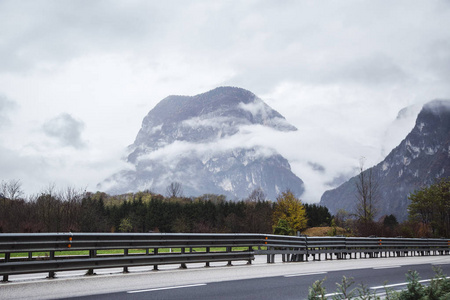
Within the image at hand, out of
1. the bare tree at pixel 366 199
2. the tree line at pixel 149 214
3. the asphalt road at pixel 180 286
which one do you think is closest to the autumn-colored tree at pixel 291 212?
the tree line at pixel 149 214

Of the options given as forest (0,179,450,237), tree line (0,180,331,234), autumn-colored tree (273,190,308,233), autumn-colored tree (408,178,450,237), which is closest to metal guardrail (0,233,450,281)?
forest (0,179,450,237)

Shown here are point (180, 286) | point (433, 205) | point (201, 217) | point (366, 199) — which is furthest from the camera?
point (201, 217)

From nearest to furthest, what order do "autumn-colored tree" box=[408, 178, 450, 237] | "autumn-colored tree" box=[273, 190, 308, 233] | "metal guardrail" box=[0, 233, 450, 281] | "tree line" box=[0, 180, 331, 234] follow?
"metal guardrail" box=[0, 233, 450, 281], "tree line" box=[0, 180, 331, 234], "autumn-colored tree" box=[408, 178, 450, 237], "autumn-colored tree" box=[273, 190, 308, 233]

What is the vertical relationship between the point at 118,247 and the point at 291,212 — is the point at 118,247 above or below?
above

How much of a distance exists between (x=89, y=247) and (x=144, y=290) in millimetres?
2963

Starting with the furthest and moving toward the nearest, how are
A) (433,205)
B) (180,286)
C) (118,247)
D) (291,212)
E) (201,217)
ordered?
1. (201,217)
2. (291,212)
3. (433,205)
4. (118,247)
5. (180,286)

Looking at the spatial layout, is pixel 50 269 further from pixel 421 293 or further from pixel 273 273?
pixel 421 293

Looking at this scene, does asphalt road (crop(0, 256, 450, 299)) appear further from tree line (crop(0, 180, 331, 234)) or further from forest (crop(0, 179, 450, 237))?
tree line (crop(0, 180, 331, 234))

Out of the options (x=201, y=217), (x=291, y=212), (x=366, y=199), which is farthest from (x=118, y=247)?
(x=201, y=217)

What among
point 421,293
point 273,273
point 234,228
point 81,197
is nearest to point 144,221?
point 234,228

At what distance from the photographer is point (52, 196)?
66.8m

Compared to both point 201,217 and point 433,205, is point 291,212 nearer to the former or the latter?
point 433,205

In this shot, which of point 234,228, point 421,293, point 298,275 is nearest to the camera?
point 421,293

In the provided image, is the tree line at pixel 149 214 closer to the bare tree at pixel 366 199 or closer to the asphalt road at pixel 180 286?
the bare tree at pixel 366 199
